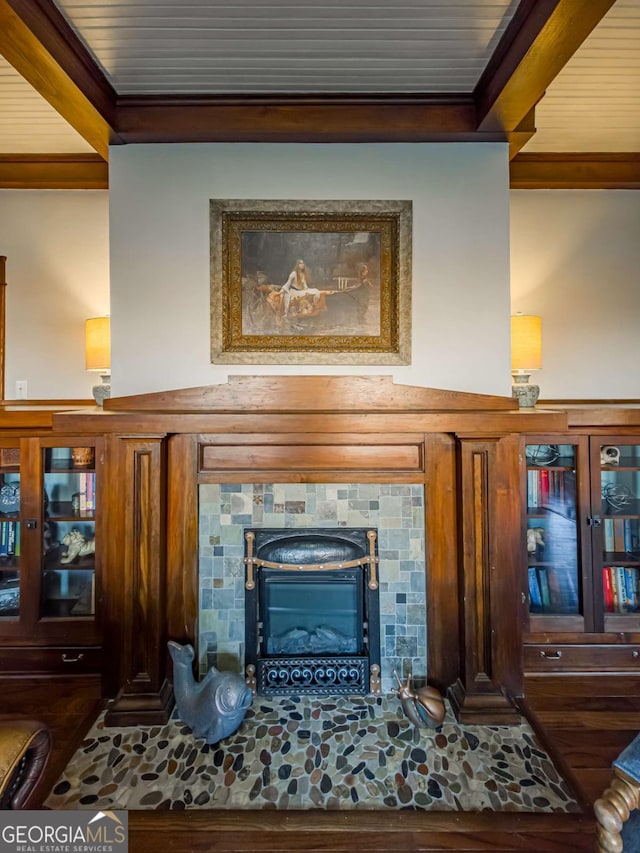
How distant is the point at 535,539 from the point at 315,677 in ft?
4.36

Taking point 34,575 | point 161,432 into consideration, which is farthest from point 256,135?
point 34,575

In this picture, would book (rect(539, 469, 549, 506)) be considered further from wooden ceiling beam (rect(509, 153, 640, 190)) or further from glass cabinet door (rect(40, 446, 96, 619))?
glass cabinet door (rect(40, 446, 96, 619))

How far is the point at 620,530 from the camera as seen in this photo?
247 cm

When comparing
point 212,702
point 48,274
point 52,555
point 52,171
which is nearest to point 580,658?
point 212,702

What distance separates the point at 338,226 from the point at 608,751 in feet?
8.28

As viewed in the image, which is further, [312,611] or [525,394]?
[525,394]

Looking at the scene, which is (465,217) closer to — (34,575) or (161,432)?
(161,432)

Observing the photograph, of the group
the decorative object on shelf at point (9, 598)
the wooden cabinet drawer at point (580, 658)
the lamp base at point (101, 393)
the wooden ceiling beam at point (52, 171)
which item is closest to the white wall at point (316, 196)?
the lamp base at point (101, 393)

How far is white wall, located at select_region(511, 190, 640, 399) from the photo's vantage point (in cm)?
284

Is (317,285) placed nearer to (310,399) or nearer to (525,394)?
(310,399)

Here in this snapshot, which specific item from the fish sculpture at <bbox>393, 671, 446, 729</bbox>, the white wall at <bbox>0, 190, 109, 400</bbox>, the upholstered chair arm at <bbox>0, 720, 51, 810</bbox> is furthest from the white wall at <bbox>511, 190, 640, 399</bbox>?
the upholstered chair arm at <bbox>0, 720, 51, 810</bbox>

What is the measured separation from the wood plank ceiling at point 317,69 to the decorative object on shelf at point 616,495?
1.81 metres

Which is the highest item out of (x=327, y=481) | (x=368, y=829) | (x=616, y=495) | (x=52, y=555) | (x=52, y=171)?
(x=52, y=171)

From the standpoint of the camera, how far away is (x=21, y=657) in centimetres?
232
